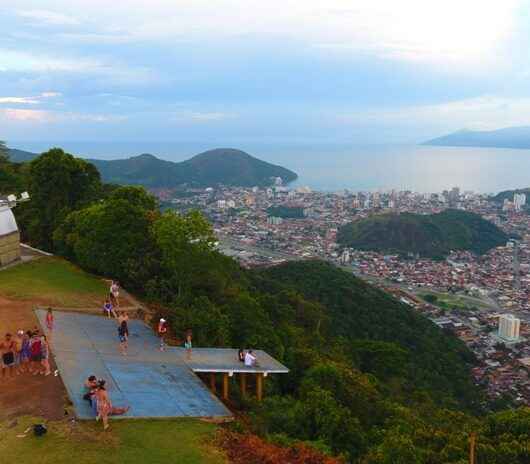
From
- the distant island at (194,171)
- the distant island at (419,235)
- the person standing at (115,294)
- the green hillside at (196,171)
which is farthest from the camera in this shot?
the green hillside at (196,171)

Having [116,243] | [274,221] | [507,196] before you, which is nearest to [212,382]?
[116,243]

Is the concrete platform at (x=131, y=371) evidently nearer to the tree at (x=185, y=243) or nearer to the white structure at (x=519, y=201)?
the tree at (x=185, y=243)

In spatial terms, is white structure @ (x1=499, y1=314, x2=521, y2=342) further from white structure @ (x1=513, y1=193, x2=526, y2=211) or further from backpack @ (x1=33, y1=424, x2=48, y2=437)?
white structure @ (x1=513, y1=193, x2=526, y2=211)

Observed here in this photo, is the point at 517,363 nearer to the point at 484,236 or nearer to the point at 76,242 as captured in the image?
the point at 76,242

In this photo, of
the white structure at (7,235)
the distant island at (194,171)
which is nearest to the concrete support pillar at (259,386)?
the white structure at (7,235)

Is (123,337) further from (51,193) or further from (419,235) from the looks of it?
(419,235)

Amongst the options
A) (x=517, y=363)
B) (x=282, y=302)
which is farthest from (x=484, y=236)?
(x=282, y=302)
